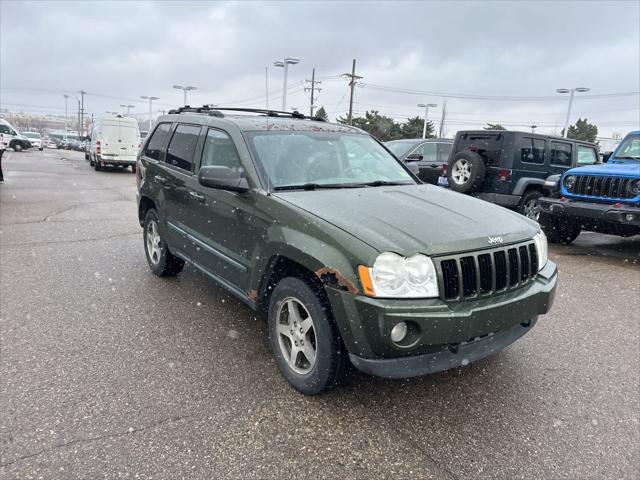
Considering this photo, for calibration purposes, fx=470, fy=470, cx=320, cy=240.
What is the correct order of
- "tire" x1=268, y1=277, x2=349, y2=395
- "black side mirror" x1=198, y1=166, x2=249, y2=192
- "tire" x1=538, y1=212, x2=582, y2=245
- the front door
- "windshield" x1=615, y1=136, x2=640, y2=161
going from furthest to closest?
1. "windshield" x1=615, y1=136, x2=640, y2=161
2. "tire" x1=538, y1=212, x2=582, y2=245
3. the front door
4. "black side mirror" x1=198, y1=166, x2=249, y2=192
5. "tire" x1=268, y1=277, x2=349, y2=395

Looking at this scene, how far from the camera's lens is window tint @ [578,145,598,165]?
9961mm

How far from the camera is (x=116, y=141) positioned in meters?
21.0

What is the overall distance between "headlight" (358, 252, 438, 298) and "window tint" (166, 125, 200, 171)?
8.24ft

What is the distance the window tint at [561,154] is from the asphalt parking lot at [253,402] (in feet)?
17.4

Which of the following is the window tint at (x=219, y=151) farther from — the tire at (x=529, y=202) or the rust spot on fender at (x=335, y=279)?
the tire at (x=529, y=202)

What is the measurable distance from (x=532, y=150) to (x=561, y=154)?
843mm

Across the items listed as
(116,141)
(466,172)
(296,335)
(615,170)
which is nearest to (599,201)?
(615,170)

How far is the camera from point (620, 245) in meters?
8.46

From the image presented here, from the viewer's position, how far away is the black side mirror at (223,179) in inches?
132

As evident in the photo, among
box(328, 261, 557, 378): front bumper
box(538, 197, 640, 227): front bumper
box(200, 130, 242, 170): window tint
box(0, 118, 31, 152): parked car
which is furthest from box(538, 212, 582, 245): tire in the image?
box(0, 118, 31, 152): parked car

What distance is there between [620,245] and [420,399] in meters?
7.25

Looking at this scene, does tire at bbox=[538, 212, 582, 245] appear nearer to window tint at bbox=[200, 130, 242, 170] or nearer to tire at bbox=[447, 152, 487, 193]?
tire at bbox=[447, 152, 487, 193]

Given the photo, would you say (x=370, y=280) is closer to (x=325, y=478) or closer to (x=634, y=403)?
(x=325, y=478)

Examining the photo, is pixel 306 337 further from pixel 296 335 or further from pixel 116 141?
pixel 116 141
